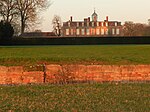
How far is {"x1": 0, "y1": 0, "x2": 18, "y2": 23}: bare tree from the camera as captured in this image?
56812 millimetres

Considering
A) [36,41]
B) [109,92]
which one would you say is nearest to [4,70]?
[109,92]

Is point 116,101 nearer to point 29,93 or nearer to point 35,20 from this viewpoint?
point 29,93

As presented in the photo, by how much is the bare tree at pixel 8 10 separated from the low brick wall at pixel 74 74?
45190mm

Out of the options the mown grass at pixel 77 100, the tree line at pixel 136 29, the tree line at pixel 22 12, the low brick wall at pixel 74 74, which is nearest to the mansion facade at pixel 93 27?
the tree line at pixel 136 29

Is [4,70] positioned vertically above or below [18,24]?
below

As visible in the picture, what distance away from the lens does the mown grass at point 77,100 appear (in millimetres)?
6840

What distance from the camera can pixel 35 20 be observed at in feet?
199

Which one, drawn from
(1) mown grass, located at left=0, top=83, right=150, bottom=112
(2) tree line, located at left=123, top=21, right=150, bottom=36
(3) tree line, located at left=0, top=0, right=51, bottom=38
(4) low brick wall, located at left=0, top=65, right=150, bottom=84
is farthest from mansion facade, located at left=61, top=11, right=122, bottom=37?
(1) mown grass, located at left=0, top=83, right=150, bottom=112

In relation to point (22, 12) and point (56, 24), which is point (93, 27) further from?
point (22, 12)

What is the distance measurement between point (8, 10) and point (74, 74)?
46793mm

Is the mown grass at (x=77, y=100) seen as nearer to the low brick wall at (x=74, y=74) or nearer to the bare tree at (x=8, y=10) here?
the low brick wall at (x=74, y=74)

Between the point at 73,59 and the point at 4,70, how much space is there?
5094mm

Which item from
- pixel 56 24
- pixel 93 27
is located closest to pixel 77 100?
pixel 56 24

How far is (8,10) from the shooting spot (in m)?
57.2
